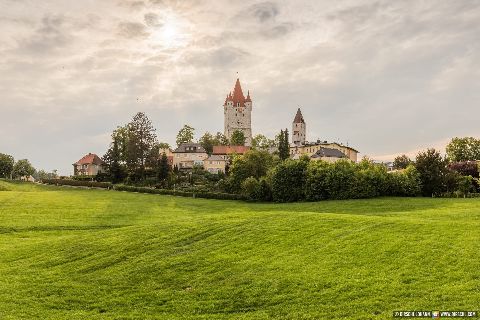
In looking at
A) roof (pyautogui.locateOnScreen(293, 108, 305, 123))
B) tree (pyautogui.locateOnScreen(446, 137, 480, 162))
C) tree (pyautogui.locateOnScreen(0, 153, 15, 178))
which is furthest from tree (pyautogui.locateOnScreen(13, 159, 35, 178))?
tree (pyautogui.locateOnScreen(446, 137, 480, 162))

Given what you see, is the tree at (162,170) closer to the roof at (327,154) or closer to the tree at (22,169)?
the roof at (327,154)

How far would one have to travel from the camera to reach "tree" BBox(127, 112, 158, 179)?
105 m

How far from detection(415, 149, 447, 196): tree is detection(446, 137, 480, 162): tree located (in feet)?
226

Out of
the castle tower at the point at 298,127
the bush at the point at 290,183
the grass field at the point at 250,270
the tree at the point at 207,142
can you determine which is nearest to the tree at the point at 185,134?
the tree at the point at 207,142

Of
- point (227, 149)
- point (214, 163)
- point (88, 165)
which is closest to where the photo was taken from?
point (214, 163)

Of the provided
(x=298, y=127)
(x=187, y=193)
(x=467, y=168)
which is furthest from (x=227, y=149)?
(x=467, y=168)

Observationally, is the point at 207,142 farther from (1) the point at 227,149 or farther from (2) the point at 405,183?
(2) the point at 405,183

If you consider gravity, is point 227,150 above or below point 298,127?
below

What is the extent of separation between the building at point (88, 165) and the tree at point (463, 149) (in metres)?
106

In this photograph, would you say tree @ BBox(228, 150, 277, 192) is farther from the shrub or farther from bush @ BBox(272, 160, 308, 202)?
the shrub

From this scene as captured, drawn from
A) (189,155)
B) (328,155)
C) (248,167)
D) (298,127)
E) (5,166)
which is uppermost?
(298,127)

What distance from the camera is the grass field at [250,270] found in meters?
17.7

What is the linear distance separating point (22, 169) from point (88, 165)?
1082 inches

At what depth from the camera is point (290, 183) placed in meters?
76.6
